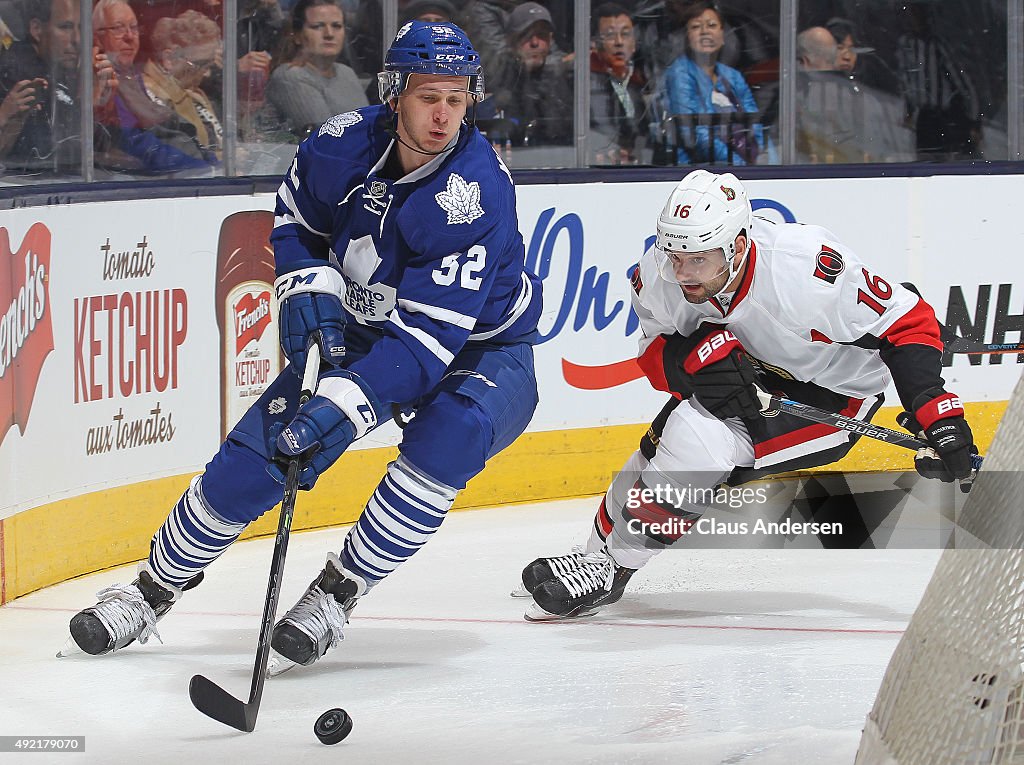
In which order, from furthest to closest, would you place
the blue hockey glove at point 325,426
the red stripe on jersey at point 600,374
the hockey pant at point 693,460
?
the red stripe on jersey at point 600,374 < the hockey pant at point 693,460 < the blue hockey glove at point 325,426

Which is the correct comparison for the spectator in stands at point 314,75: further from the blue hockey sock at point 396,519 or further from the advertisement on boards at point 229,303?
the blue hockey sock at point 396,519

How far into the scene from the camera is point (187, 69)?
488 centimetres

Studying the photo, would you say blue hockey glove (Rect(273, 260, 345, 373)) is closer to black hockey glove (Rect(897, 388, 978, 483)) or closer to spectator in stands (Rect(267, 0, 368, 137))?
black hockey glove (Rect(897, 388, 978, 483))

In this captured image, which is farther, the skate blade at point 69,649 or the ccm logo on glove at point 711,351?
the ccm logo on glove at point 711,351

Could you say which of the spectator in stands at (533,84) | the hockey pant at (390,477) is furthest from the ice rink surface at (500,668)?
the spectator in stands at (533,84)

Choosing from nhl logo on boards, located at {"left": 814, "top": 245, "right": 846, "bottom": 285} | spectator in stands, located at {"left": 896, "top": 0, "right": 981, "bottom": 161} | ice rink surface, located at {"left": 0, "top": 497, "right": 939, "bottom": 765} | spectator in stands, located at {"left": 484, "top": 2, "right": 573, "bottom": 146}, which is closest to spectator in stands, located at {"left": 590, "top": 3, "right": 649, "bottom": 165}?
spectator in stands, located at {"left": 484, "top": 2, "right": 573, "bottom": 146}

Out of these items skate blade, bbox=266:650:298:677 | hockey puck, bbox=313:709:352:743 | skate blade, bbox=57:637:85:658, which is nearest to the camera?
hockey puck, bbox=313:709:352:743

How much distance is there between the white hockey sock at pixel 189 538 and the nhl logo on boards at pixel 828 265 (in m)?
1.38

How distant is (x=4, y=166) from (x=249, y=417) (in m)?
1.29

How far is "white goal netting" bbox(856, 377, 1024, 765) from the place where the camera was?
7.16 feet

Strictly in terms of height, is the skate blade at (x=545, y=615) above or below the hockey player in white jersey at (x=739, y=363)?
below

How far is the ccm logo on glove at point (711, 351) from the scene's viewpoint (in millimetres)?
3652

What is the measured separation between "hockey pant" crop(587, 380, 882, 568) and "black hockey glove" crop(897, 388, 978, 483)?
38 centimetres

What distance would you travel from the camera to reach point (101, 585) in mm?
4059
